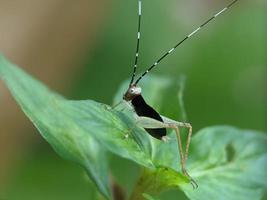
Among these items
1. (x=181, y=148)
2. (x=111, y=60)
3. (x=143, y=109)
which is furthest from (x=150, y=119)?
(x=111, y=60)

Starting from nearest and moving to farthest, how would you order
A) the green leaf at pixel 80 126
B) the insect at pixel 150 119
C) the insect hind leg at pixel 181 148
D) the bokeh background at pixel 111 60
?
the green leaf at pixel 80 126 < the insect hind leg at pixel 181 148 < the insect at pixel 150 119 < the bokeh background at pixel 111 60

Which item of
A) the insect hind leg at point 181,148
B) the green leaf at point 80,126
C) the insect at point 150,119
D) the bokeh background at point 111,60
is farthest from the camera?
the bokeh background at point 111,60

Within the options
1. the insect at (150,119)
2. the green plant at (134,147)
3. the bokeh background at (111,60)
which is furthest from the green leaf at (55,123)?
the bokeh background at (111,60)

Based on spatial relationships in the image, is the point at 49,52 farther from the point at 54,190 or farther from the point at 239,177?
the point at 239,177

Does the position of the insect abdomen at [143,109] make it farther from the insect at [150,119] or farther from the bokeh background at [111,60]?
the bokeh background at [111,60]

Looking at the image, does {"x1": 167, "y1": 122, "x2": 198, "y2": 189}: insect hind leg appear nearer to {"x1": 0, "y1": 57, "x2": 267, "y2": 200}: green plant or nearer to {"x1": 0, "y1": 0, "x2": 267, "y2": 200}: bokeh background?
{"x1": 0, "y1": 57, "x2": 267, "y2": 200}: green plant

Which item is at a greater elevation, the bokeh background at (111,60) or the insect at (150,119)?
the insect at (150,119)

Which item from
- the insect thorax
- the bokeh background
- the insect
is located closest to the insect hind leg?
the insect
